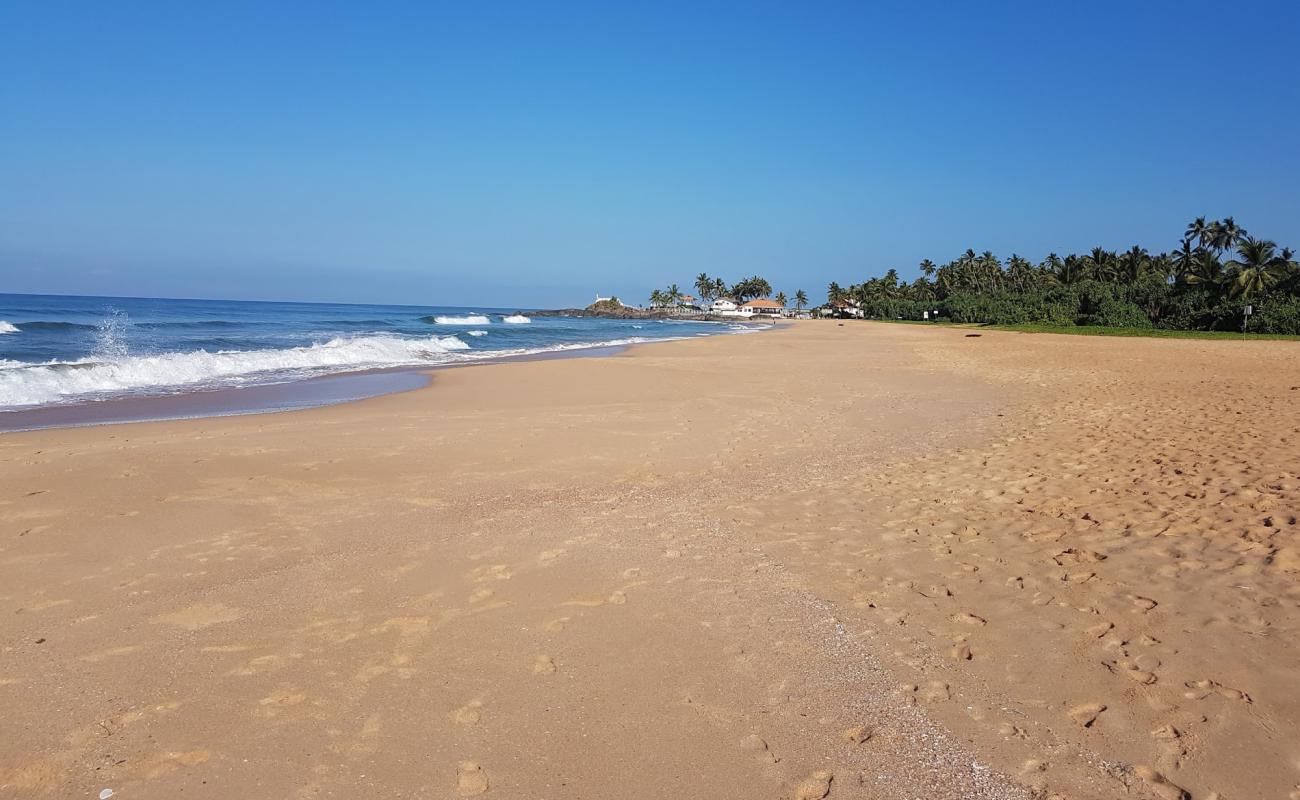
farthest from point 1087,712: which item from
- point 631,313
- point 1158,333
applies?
point 631,313

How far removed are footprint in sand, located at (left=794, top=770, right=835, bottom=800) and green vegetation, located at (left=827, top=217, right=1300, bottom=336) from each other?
2057 inches

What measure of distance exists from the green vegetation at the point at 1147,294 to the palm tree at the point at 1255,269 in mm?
52

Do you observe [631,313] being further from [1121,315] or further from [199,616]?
[199,616]

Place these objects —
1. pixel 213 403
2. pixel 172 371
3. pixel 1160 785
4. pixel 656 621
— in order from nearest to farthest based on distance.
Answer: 1. pixel 1160 785
2. pixel 656 621
3. pixel 213 403
4. pixel 172 371

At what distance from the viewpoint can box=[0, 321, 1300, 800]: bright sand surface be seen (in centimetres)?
290

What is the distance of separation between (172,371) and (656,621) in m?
19.7

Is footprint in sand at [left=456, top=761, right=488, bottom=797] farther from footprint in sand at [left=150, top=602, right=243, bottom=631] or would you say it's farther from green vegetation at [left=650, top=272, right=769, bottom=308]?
green vegetation at [left=650, top=272, right=769, bottom=308]

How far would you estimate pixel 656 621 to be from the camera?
165 inches

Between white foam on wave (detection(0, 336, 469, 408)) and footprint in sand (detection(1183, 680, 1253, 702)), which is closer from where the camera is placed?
footprint in sand (detection(1183, 680, 1253, 702))

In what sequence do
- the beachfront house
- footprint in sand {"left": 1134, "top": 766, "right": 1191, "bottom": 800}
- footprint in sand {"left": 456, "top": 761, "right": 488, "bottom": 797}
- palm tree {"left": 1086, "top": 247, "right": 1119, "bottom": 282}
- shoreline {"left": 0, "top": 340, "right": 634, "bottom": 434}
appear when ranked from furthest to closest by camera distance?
the beachfront house < palm tree {"left": 1086, "top": 247, "right": 1119, "bottom": 282} < shoreline {"left": 0, "top": 340, "right": 634, "bottom": 434} < footprint in sand {"left": 456, "top": 761, "right": 488, "bottom": 797} < footprint in sand {"left": 1134, "top": 766, "right": 1191, "bottom": 800}

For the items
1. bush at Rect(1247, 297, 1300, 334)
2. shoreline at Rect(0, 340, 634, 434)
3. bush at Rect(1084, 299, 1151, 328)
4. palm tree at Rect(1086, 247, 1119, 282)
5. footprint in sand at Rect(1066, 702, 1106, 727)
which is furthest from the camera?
palm tree at Rect(1086, 247, 1119, 282)

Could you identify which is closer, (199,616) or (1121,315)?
(199,616)

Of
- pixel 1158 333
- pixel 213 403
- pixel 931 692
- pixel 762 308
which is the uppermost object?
pixel 762 308

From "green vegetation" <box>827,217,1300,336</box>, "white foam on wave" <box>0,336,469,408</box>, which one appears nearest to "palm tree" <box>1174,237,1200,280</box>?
"green vegetation" <box>827,217,1300,336</box>
